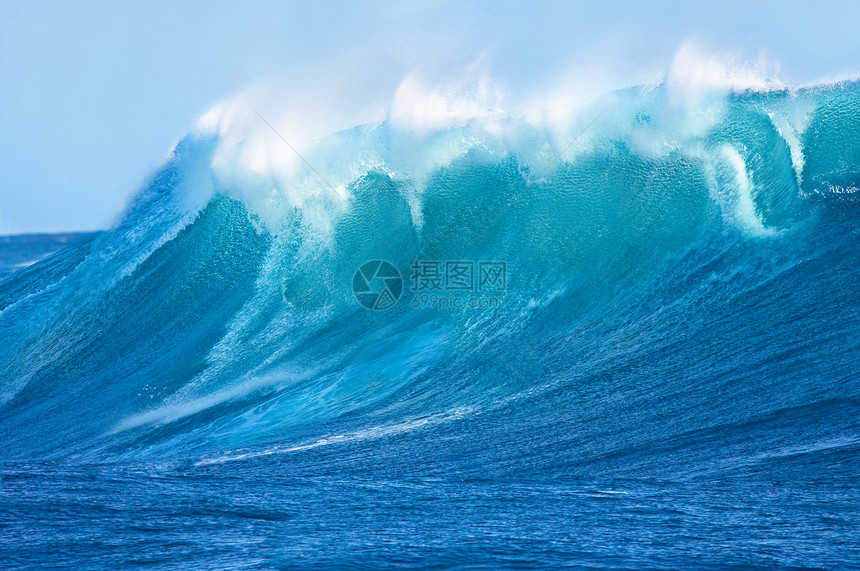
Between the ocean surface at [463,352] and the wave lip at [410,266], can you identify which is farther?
the wave lip at [410,266]

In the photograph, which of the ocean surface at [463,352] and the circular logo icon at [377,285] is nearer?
the ocean surface at [463,352]

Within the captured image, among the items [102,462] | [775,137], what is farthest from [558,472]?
[775,137]

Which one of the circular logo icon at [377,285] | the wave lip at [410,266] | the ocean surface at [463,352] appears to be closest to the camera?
the ocean surface at [463,352]

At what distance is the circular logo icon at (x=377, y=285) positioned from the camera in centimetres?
502

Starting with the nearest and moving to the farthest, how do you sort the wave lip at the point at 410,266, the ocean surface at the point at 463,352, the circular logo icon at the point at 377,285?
the ocean surface at the point at 463,352
the wave lip at the point at 410,266
the circular logo icon at the point at 377,285

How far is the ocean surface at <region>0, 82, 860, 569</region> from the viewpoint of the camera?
323cm

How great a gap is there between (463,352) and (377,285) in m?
0.88

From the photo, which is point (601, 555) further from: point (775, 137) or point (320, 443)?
point (775, 137)

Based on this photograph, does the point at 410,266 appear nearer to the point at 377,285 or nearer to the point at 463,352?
the point at 377,285

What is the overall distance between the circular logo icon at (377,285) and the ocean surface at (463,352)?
0.06ft

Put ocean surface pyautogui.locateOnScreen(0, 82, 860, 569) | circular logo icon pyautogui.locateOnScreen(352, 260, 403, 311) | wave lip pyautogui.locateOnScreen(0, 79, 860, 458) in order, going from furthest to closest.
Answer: circular logo icon pyautogui.locateOnScreen(352, 260, 403, 311)
wave lip pyautogui.locateOnScreen(0, 79, 860, 458)
ocean surface pyautogui.locateOnScreen(0, 82, 860, 569)

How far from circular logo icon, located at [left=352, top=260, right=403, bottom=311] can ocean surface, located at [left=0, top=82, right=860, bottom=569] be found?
2 cm

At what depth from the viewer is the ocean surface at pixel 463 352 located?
10.6ft

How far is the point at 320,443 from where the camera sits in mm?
4113
